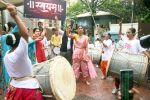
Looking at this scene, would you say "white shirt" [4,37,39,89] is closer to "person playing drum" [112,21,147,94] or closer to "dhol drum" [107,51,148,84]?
"dhol drum" [107,51,148,84]

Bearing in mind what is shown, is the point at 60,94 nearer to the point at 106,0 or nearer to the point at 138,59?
the point at 138,59

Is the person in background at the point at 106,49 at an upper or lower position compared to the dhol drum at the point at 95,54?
upper

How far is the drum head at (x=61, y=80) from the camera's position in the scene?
4934 millimetres

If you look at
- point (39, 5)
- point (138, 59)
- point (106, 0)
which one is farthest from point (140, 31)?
point (106, 0)

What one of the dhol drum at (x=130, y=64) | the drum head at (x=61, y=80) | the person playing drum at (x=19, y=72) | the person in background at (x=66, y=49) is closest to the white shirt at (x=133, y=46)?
the dhol drum at (x=130, y=64)

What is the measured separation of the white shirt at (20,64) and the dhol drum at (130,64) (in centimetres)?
300

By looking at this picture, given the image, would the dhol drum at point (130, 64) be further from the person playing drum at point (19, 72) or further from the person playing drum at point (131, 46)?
the person playing drum at point (19, 72)

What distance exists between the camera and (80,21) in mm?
36406

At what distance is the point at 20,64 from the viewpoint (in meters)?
4.27

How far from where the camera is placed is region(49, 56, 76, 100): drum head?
4.93m

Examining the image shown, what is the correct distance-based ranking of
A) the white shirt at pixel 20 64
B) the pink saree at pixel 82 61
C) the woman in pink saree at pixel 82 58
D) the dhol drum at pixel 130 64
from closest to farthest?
the white shirt at pixel 20 64 → the dhol drum at pixel 130 64 → the woman in pink saree at pixel 82 58 → the pink saree at pixel 82 61

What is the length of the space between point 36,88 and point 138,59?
3088mm

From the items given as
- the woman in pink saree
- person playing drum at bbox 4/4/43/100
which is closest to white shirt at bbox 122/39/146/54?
the woman in pink saree

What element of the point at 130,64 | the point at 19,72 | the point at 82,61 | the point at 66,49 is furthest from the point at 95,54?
the point at 19,72
